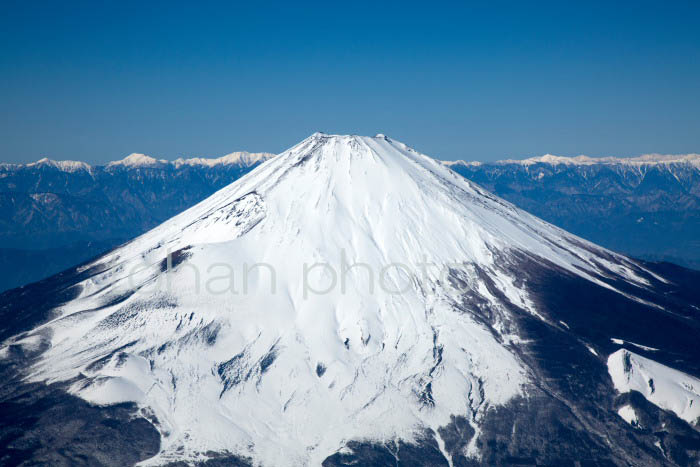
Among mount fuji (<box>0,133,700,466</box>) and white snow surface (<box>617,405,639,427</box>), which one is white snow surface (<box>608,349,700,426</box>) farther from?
white snow surface (<box>617,405,639,427</box>)

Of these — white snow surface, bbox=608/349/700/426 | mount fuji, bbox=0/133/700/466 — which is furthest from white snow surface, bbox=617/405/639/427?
white snow surface, bbox=608/349/700/426

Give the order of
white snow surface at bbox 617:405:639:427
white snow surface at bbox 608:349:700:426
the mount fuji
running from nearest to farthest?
the mount fuji → white snow surface at bbox 617:405:639:427 → white snow surface at bbox 608:349:700:426

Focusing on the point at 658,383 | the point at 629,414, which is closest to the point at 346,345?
the point at 629,414

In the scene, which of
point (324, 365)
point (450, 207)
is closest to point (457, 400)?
point (324, 365)

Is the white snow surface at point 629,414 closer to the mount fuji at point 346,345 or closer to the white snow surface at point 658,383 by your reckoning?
the mount fuji at point 346,345

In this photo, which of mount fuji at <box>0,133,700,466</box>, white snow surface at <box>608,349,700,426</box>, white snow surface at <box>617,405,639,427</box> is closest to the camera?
mount fuji at <box>0,133,700,466</box>

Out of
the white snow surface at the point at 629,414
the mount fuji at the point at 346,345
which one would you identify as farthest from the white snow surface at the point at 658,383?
the white snow surface at the point at 629,414

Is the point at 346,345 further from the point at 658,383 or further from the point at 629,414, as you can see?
the point at 658,383
